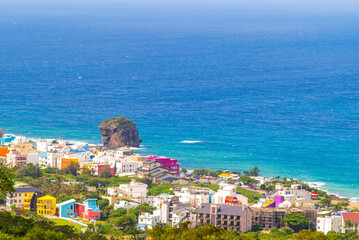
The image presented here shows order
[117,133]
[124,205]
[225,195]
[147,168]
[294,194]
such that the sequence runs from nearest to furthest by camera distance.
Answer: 1. [124,205]
2. [225,195]
3. [294,194]
4. [147,168]
5. [117,133]

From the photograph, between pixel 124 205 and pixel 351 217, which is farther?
pixel 124 205

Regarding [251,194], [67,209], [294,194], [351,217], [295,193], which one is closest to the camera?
[351,217]

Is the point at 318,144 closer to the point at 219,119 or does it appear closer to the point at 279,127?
the point at 279,127

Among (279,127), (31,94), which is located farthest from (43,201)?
(31,94)

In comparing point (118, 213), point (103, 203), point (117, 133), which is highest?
Result: point (117, 133)

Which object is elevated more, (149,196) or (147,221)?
(149,196)

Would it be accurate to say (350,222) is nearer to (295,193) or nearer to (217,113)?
(295,193)

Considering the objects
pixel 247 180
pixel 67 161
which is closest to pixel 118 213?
pixel 247 180
